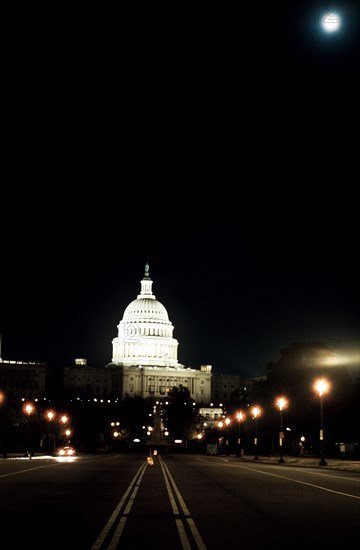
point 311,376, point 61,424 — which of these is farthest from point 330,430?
point 61,424

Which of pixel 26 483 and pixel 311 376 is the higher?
pixel 311 376

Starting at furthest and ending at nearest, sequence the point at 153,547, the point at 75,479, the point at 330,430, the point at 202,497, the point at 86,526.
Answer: the point at 330,430, the point at 75,479, the point at 202,497, the point at 86,526, the point at 153,547

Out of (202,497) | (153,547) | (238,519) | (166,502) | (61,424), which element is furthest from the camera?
(61,424)

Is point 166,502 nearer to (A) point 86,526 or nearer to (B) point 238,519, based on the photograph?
(B) point 238,519

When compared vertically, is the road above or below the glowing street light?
below

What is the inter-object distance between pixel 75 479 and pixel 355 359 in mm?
69472

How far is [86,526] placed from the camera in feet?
62.6

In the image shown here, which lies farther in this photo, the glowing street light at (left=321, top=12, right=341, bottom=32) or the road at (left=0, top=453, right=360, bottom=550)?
the glowing street light at (left=321, top=12, right=341, bottom=32)

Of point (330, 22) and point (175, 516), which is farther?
point (175, 516)

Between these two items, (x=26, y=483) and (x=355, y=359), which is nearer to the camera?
(x=26, y=483)

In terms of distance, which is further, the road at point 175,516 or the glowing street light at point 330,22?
the glowing street light at point 330,22

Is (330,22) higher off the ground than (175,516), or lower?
higher

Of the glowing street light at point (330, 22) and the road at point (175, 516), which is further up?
the glowing street light at point (330, 22)

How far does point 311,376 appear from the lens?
99.4m
